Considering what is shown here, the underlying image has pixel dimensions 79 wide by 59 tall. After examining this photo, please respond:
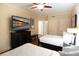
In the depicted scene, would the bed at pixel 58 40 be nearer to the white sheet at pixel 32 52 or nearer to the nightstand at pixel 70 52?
the nightstand at pixel 70 52

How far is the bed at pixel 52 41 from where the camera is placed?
2.20m

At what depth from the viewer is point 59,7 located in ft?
6.50

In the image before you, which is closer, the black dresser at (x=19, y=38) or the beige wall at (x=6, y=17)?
the beige wall at (x=6, y=17)

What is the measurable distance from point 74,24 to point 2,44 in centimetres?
190

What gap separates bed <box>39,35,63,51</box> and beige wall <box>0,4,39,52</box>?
558 mm

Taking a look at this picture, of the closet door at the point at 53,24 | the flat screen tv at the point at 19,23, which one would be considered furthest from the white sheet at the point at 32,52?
the flat screen tv at the point at 19,23

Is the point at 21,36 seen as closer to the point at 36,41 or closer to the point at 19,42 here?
the point at 19,42

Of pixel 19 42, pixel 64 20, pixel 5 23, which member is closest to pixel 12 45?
pixel 19 42

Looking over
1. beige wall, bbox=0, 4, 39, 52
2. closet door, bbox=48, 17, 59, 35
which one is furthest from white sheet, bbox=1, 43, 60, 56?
beige wall, bbox=0, 4, 39, 52

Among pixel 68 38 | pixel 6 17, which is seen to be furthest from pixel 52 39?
pixel 6 17

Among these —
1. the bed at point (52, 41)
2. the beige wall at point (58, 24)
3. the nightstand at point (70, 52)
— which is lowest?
the bed at point (52, 41)

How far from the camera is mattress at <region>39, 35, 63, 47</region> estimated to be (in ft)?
7.19

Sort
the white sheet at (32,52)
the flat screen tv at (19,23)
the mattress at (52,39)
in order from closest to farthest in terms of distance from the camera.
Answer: the white sheet at (32,52) → the mattress at (52,39) → the flat screen tv at (19,23)

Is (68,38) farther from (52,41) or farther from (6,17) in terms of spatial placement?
(6,17)
